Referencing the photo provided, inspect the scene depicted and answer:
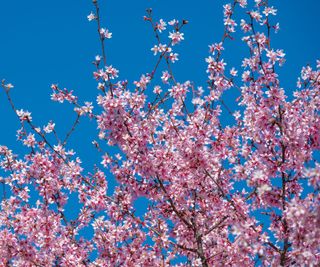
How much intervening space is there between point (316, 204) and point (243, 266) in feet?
Answer: 9.94

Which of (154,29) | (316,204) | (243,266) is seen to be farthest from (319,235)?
(154,29)

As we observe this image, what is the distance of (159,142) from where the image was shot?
11.0 meters

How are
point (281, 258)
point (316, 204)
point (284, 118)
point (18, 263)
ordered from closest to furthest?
point (316, 204), point (281, 258), point (284, 118), point (18, 263)

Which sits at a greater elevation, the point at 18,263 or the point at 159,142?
the point at 159,142

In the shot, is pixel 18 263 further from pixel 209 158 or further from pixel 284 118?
pixel 284 118

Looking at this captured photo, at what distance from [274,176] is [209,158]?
55.6 inches

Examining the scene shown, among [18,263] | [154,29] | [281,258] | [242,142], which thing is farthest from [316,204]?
[18,263]

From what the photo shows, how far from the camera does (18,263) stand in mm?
10930

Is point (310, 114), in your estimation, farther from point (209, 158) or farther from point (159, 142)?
point (159, 142)

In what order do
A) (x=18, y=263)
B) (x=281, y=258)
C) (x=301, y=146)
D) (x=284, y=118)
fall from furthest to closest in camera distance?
1. (x=18, y=263)
2. (x=284, y=118)
3. (x=301, y=146)
4. (x=281, y=258)

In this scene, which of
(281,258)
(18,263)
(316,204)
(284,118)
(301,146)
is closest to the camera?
(316,204)

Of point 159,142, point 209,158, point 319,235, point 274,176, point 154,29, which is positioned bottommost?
point 319,235

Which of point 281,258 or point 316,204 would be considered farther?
point 281,258

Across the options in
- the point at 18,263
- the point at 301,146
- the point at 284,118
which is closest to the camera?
the point at 301,146
